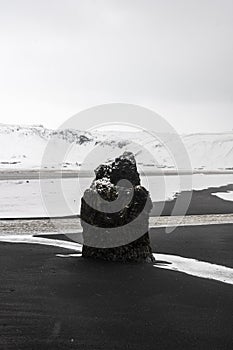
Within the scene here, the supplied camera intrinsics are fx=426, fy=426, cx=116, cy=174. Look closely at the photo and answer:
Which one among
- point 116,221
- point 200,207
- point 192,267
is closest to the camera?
point 192,267

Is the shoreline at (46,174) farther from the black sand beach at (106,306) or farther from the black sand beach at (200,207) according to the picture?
the black sand beach at (106,306)

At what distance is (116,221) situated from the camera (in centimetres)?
1241

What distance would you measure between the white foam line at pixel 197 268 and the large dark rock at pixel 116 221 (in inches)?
27.7

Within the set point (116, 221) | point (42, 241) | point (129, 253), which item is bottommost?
point (42, 241)

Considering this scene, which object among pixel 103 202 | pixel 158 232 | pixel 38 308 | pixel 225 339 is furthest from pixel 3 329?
pixel 158 232

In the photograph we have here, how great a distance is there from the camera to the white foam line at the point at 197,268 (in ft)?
35.0

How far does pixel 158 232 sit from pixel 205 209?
430 inches

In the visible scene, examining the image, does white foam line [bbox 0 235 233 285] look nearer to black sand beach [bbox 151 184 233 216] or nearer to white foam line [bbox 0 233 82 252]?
white foam line [bbox 0 233 82 252]

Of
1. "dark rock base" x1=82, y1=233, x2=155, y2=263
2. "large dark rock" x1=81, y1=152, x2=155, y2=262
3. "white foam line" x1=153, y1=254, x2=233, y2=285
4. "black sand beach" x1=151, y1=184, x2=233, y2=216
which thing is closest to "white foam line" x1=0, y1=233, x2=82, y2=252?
"large dark rock" x1=81, y1=152, x2=155, y2=262

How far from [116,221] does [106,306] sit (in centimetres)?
452

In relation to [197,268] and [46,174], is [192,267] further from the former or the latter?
[46,174]

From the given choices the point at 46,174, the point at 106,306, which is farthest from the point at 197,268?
the point at 46,174

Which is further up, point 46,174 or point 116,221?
point 116,221

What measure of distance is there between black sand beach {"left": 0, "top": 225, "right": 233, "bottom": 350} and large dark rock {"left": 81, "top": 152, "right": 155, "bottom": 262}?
1.90ft
